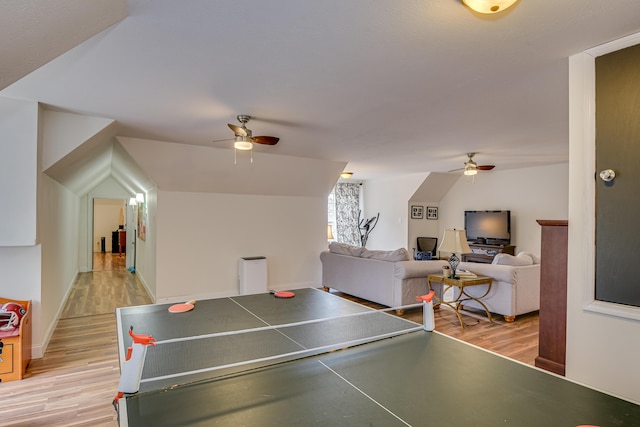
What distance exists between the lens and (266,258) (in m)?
5.97

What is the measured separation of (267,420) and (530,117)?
365 cm

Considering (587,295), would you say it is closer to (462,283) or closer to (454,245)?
(462,283)

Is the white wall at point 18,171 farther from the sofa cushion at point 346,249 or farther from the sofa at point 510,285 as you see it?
the sofa at point 510,285

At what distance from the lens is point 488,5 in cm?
158

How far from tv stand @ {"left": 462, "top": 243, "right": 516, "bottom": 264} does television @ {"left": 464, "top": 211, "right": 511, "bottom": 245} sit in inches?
4.3

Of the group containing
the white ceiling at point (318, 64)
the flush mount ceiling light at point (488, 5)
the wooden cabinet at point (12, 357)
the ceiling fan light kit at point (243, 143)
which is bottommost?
the wooden cabinet at point (12, 357)

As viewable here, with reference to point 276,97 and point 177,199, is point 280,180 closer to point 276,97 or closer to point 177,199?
point 177,199

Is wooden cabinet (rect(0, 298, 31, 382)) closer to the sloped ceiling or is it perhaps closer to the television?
the sloped ceiling

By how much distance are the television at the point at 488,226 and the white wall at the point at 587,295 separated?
17.6ft

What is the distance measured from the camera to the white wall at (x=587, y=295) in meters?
1.91

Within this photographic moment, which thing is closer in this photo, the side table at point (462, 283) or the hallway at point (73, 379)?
the hallway at point (73, 379)

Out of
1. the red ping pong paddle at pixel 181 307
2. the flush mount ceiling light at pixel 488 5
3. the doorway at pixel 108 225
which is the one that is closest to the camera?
the flush mount ceiling light at pixel 488 5

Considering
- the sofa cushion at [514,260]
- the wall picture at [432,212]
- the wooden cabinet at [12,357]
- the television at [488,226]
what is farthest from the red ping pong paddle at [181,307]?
the wall picture at [432,212]

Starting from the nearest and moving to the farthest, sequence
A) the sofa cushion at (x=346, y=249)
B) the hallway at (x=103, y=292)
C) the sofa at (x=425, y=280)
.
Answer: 1. the sofa at (x=425, y=280)
2. the hallway at (x=103, y=292)
3. the sofa cushion at (x=346, y=249)
